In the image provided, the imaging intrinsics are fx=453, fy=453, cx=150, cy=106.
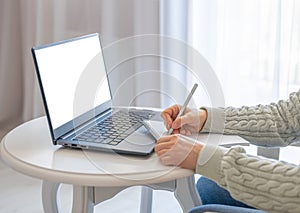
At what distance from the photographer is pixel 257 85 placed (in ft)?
7.32

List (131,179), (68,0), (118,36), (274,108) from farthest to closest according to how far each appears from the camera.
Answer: (68,0) < (118,36) < (274,108) < (131,179)

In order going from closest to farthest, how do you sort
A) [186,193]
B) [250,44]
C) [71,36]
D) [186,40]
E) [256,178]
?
1. [256,178]
2. [186,193]
3. [250,44]
4. [186,40]
5. [71,36]

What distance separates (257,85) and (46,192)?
128 cm

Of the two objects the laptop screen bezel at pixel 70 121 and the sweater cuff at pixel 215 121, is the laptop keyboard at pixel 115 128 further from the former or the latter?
the sweater cuff at pixel 215 121

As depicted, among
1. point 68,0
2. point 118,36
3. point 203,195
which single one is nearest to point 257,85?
point 118,36

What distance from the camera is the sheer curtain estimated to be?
2094 mm

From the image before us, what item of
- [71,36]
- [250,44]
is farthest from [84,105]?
[71,36]

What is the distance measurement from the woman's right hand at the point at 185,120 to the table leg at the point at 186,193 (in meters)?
0.16

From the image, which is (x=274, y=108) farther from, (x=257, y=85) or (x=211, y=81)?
(x=257, y=85)

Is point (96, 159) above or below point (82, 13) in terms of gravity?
below

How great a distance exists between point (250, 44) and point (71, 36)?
3.80 feet

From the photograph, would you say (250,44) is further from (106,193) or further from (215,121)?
(106,193)

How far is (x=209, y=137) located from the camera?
4.06 ft

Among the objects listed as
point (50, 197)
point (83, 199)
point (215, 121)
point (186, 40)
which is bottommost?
point (50, 197)
